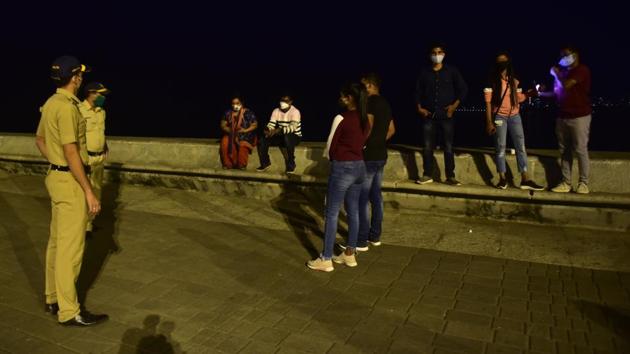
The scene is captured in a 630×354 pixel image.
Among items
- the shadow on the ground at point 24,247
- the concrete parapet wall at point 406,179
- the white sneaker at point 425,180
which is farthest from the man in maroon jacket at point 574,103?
the shadow on the ground at point 24,247

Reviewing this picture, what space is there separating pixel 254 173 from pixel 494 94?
398 cm

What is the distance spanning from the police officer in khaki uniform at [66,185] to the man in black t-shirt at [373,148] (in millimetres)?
2728

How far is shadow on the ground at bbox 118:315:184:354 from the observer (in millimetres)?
3525

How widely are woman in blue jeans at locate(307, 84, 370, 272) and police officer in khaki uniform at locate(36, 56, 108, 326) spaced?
7.24 ft

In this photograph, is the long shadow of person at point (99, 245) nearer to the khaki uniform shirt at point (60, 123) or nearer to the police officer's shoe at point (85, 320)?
the police officer's shoe at point (85, 320)

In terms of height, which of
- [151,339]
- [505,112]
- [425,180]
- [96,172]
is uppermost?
[505,112]

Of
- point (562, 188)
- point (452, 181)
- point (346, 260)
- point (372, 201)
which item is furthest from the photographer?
point (452, 181)

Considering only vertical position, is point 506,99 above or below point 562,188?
above

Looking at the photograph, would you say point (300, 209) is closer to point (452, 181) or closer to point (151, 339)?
point (452, 181)

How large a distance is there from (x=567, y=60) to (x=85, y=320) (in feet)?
20.1

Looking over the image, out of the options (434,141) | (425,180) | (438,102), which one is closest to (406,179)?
(425,180)

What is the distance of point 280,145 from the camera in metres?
8.80

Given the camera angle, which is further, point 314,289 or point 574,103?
point 574,103

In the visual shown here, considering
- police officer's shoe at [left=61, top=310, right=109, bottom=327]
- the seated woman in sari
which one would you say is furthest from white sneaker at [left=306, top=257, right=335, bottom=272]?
the seated woman in sari
